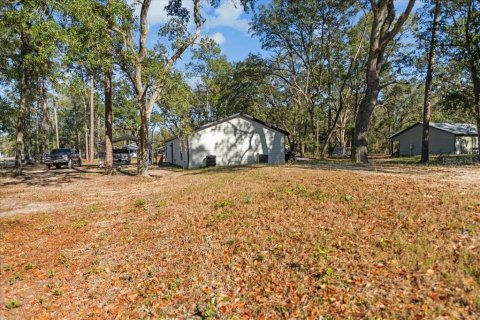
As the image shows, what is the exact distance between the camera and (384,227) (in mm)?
5980

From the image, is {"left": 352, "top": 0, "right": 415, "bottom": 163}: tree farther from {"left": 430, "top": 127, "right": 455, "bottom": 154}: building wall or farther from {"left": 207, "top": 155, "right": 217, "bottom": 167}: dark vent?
{"left": 430, "top": 127, "right": 455, "bottom": 154}: building wall

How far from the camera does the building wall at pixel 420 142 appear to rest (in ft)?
112

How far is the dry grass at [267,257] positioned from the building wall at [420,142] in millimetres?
29926

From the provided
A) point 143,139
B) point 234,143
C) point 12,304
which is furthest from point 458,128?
point 12,304

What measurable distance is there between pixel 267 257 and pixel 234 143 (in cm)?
2154

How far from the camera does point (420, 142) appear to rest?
3612cm

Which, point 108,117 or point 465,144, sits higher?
point 108,117

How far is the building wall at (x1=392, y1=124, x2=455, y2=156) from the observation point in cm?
3412

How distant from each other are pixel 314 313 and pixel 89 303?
3.58 meters

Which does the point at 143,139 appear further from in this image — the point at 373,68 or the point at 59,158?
the point at 59,158

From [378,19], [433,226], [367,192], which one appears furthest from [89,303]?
[378,19]

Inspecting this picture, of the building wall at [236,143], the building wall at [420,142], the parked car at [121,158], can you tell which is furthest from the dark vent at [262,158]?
the building wall at [420,142]

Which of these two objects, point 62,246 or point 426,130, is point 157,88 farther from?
point 426,130

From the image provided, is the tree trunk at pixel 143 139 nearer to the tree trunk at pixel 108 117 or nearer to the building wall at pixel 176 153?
the tree trunk at pixel 108 117
